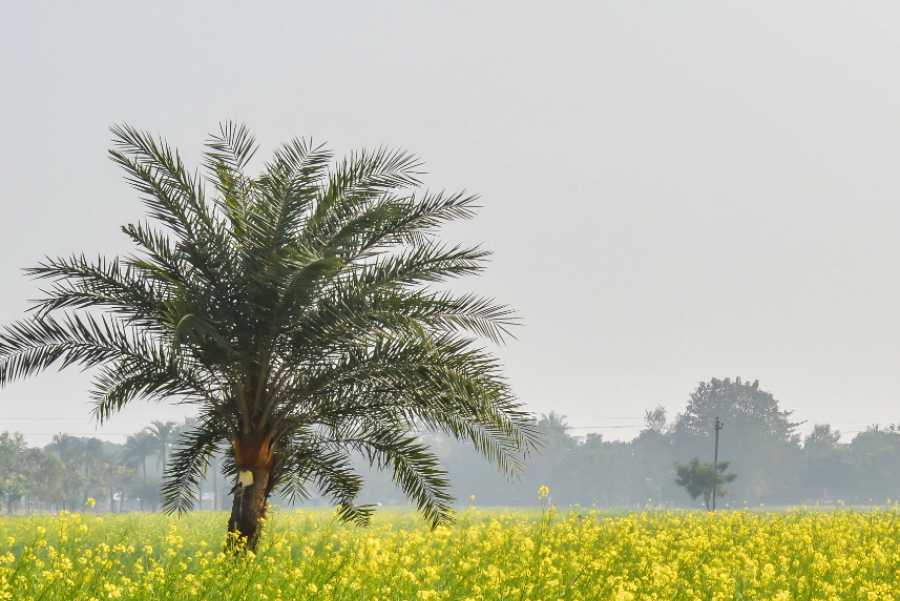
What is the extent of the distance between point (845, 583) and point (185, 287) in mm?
11250

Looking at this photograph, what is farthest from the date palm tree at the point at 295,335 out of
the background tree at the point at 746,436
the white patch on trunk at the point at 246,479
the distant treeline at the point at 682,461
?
the background tree at the point at 746,436

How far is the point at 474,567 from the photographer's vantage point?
1388 cm

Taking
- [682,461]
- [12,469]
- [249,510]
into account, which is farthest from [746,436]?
[249,510]

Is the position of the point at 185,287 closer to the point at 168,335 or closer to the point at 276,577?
the point at 168,335

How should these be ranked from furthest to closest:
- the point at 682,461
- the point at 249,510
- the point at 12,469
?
the point at 682,461 → the point at 12,469 → the point at 249,510

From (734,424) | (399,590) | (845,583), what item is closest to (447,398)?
(399,590)

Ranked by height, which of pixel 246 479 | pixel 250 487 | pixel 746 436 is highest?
pixel 746 436

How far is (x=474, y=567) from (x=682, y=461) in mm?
93088

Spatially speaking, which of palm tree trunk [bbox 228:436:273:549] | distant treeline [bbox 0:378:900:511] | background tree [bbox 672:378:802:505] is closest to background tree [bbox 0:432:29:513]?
distant treeline [bbox 0:378:900:511]

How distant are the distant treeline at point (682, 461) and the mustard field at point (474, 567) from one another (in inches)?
2951

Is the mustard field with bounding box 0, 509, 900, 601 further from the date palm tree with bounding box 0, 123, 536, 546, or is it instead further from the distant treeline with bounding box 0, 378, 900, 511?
the distant treeline with bounding box 0, 378, 900, 511

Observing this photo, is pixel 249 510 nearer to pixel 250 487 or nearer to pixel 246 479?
pixel 250 487

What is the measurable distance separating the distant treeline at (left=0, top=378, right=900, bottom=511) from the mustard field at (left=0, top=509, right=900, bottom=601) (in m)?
74.9

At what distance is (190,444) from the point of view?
1789 cm
